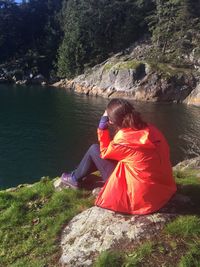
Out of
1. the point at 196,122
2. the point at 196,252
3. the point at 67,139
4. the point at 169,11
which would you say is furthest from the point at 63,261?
the point at 169,11

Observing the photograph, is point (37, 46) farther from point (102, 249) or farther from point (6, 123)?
point (102, 249)

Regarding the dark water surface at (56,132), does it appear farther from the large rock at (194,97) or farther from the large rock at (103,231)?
the large rock at (103,231)

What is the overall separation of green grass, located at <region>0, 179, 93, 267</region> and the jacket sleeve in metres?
1.50

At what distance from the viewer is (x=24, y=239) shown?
26.2 ft

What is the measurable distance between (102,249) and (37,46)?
122 metres

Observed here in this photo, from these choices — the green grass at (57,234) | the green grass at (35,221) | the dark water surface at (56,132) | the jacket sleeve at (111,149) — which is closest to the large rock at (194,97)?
the dark water surface at (56,132)

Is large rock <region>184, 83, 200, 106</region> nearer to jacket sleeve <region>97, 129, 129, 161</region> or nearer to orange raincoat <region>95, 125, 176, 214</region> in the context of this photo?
jacket sleeve <region>97, 129, 129, 161</region>

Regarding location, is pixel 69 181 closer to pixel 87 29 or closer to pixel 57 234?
pixel 57 234

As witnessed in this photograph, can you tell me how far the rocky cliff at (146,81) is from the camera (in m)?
72.7

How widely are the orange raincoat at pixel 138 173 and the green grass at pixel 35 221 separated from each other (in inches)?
49.1

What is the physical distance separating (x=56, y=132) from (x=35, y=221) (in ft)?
110

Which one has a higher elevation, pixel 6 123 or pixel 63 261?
pixel 63 261

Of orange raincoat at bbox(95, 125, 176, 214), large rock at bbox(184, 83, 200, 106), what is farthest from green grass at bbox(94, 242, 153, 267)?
large rock at bbox(184, 83, 200, 106)

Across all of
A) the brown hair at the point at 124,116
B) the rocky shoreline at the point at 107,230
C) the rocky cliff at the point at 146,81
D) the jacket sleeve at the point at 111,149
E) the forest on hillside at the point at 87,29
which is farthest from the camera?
the forest on hillside at the point at 87,29
